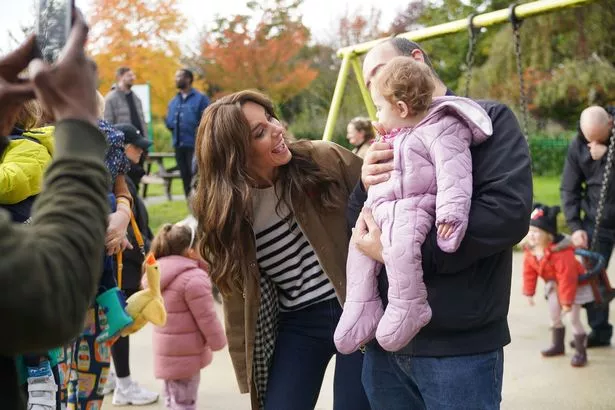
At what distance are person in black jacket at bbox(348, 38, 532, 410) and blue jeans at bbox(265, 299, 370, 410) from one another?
597mm

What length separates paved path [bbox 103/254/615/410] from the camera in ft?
17.4

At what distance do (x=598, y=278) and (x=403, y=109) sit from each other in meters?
4.15

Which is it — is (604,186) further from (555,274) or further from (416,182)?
(416,182)

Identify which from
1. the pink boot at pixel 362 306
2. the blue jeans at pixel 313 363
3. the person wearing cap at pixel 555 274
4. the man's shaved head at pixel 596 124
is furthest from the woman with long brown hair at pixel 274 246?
the man's shaved head at pixel 596 124

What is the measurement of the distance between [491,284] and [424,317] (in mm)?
235

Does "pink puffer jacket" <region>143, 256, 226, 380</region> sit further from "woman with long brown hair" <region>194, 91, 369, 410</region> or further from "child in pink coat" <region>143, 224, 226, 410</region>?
"woman with long brown hair" <region>194, 91, 369, 410</region>

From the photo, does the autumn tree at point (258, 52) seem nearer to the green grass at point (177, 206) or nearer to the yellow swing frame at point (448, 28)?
the green grass at point (177, 206)

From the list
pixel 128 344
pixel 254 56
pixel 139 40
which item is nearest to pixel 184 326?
pixel 128 344

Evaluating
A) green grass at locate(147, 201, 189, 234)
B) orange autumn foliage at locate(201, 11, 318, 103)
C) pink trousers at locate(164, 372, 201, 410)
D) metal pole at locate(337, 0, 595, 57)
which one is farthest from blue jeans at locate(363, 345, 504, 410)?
orange autumn foliage at locate(201, 11, 318, 103)

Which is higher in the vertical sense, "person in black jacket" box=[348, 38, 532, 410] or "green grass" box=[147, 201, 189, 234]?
"person in black jacket" box=[348, 38, 532, 410]

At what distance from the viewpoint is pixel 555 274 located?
626 cm

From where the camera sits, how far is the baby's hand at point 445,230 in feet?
7.96

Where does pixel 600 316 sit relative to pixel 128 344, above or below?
below

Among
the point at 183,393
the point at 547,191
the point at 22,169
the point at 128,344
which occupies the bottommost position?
the point at 547,191
